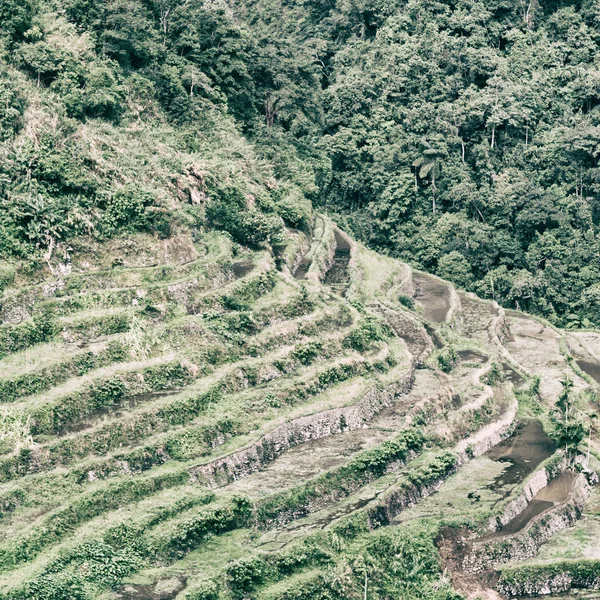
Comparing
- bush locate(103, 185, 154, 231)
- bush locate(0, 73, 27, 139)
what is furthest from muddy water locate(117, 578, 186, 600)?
bush locate(0, 73, 27, 139)

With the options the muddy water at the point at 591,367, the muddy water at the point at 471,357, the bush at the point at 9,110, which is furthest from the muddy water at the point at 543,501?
the bush at the point at 9,110

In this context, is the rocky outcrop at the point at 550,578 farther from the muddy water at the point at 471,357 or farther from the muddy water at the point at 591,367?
the muddy water at the point at 591,367

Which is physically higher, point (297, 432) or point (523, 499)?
point (297, 432)

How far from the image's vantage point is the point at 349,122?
5912cm

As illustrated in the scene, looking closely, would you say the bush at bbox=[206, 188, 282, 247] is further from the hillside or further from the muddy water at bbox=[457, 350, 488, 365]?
the muddy water at bbox=[457, 350, 488, 365]

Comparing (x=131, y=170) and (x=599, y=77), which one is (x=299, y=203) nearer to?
(x=131, y=170)

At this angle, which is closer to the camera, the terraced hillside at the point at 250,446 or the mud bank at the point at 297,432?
the terraced hillside at the point at 250,446

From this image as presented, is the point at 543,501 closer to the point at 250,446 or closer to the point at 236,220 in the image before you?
the point at 250,446

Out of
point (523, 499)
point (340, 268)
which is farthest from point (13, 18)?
point (523, 499)

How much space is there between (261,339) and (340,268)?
38.2ft

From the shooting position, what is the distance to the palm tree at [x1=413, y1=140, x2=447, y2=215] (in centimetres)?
5400

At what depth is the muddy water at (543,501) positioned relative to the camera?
97.2 feet

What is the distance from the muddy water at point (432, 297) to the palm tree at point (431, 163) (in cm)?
594

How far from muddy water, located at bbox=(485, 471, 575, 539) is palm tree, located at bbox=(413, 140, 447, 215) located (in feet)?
76.8
